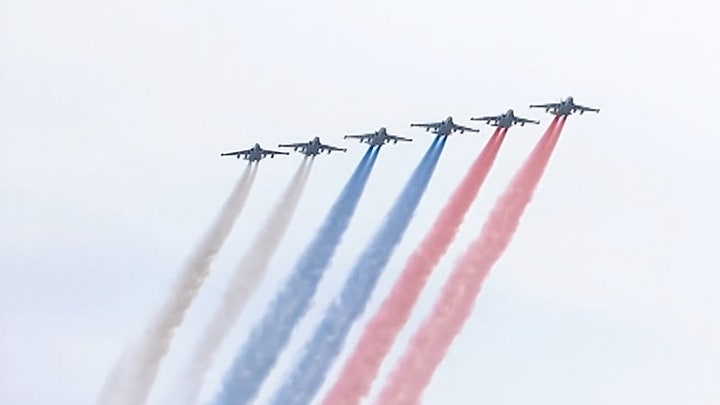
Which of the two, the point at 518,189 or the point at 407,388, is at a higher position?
the point at 518,189

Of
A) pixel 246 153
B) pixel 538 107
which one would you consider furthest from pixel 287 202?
pixel 538 107

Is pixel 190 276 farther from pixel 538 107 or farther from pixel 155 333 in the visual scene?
pixel 538 107

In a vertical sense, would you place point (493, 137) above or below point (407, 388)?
above

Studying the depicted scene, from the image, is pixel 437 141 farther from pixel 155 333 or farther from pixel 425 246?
pixel 155 333

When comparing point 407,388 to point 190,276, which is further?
point 190,276

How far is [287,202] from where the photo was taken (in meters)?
164

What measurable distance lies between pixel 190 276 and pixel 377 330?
12297 mm

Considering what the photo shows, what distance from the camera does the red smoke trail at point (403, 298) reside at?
157 m

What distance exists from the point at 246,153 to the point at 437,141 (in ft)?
34.0

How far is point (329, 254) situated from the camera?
6314 inches

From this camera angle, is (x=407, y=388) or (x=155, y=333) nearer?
(x=407, y=388)

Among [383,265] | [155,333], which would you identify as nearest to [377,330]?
[383,265]

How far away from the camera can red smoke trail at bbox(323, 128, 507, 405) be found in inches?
6191

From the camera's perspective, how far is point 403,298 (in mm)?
158125
